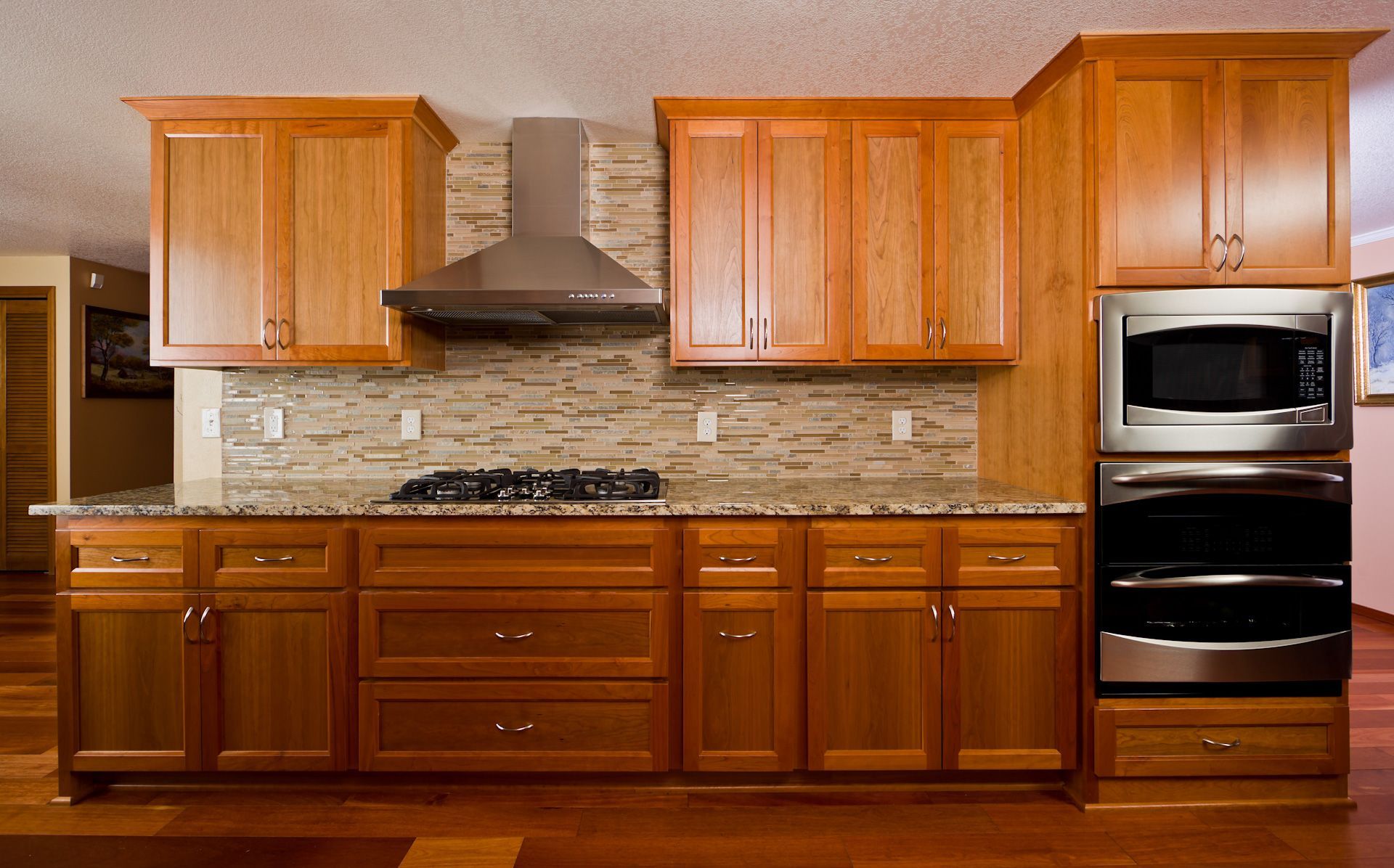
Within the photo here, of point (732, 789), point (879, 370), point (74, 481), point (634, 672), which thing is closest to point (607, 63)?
point (879, 370)

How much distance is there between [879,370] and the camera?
2914mm

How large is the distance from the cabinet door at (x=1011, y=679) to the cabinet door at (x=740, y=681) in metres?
0.47

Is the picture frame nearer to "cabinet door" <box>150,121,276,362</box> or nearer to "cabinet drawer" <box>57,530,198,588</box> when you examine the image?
"cabinet door" <box>150,121,276,362</box>

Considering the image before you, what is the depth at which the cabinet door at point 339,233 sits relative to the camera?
101 inches

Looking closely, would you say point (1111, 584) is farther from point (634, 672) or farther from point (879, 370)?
point (634, 672)

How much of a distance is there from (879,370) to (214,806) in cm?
259

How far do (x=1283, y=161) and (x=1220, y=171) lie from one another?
18 centimetres

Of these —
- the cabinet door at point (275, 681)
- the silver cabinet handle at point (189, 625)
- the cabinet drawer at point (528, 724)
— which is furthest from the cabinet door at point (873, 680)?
the silver cabinet handle at point (189, 625)

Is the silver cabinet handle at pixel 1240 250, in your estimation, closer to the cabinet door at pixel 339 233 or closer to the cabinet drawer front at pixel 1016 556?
the cabinet drawer front at pixel 1016 556

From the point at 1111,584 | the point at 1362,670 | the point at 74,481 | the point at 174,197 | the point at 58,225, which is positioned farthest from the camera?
the point at 74,481

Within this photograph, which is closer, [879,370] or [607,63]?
[607,63]

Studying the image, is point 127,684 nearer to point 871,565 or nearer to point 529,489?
point 529,489

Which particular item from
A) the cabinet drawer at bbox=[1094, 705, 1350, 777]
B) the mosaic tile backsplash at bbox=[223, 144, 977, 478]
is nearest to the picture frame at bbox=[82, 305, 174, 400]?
the mosaic tile backsplash at bbox=[223, 144, 977, 478]

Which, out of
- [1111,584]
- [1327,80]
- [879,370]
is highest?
[1327,80]
